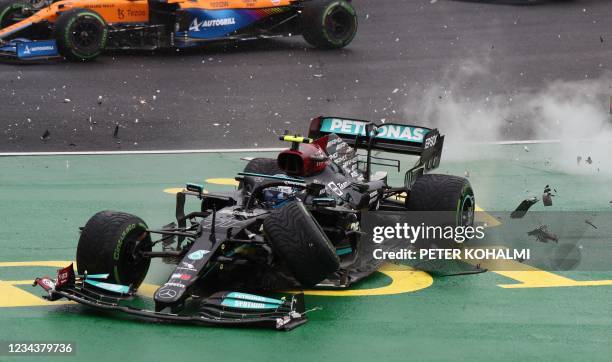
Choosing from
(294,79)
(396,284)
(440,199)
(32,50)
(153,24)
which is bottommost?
(396,284)

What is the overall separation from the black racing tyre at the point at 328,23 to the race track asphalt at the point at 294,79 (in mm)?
277

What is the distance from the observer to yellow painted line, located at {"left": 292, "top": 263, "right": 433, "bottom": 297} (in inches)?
433

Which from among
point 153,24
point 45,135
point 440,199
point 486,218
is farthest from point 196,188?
point 153,24

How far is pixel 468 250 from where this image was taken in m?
12.3

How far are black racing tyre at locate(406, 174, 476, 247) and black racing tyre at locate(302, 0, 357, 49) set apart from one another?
11.5 m

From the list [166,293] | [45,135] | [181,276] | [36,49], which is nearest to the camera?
[166,293]

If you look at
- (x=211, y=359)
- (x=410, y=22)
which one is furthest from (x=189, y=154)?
(x=410, y=22)

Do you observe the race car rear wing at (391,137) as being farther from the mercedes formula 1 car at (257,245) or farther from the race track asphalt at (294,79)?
the race track asphalt at (294,79)

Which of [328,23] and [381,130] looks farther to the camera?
[328,23]

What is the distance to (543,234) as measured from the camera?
42.2 feet

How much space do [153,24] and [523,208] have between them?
1128cm

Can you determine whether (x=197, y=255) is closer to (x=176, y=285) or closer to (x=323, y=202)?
(x=176, y=285)

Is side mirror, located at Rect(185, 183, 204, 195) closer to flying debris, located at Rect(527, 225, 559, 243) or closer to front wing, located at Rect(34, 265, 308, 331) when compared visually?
front wing, located at Rect(34, 265, 308, 331)

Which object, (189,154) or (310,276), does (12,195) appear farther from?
(310,276)
